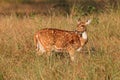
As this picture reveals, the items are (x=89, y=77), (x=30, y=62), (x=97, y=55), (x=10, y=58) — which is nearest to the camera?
(x=89, y=77)

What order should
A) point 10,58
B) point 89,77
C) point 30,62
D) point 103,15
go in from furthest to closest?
point 103,15 → point 10,58 → point 30,62 → point 89,77

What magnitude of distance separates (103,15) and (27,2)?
62.8 feet

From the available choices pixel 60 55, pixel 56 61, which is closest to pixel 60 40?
pixel 60 55

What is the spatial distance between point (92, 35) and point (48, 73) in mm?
3428

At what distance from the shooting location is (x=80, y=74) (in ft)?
21.0

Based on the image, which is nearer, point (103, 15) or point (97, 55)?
point (97, 55)

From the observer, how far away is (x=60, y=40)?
8.29m

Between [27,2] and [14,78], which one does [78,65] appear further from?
[27,2]

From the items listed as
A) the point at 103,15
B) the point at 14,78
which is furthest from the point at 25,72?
the point at 103,15

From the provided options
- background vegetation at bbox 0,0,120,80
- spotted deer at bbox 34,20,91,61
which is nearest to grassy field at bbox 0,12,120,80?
background vegetation at bbox 0,0,120,80

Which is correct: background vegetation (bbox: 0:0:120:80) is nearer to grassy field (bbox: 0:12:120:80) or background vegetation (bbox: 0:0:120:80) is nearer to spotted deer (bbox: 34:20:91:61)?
grassy field (bbox: 0:12:120:80)

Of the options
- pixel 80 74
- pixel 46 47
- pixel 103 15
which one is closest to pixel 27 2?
pixel 103 15

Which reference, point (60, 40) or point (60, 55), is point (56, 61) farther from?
point (60, 40)

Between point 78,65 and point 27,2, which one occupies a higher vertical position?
point 78,65
